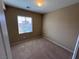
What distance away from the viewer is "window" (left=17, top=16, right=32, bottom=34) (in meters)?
3.83

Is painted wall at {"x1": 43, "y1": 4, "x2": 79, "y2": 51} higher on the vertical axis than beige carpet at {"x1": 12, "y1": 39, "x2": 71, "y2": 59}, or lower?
higher

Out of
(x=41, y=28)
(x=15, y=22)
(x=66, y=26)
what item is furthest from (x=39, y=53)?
(x=41, y=28)

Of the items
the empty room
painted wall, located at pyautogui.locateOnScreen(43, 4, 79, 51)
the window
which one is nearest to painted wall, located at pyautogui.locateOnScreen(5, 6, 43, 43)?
the empty room

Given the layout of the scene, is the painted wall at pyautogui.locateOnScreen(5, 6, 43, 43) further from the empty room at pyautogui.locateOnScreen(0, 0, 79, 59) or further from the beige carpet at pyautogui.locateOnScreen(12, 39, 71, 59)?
the beige carpet at pyautogui.locateOnScreen(12, 39, 71, 59)

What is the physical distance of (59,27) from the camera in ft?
11.2

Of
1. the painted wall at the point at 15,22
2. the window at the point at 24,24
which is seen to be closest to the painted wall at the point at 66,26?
the painted wall at the point at 15,22

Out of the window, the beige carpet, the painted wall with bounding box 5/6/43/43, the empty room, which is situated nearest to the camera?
the beige carpet

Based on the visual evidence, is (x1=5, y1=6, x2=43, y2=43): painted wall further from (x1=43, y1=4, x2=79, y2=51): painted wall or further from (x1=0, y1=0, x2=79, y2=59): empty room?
(x1=43, y1=4, x2=79, y2=51): painted wall

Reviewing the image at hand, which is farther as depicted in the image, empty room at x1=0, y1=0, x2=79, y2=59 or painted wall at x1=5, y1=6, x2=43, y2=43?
painted wall at x1=5, y1=6, x2=43, y2=43

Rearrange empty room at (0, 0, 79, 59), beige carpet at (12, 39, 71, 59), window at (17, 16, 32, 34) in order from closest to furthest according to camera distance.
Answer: beige carpet at (12, 39, 71, 59), empty room at (0, 0, 79, 59), window at (17, 16, 32, 34)

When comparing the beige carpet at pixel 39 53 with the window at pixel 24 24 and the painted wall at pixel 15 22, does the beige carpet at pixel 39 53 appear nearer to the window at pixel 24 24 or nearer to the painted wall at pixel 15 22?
the painted wall at pixel 15 22

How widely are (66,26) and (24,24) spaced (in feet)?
8.98

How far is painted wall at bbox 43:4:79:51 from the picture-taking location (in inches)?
100

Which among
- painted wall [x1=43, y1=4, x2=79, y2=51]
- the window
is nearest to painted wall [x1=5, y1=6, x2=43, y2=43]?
the window
